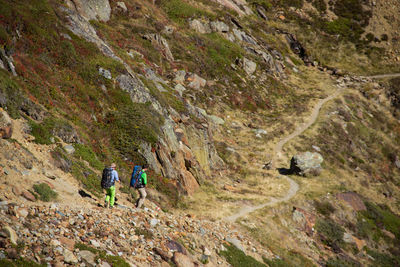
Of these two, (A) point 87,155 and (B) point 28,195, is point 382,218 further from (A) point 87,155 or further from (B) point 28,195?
(B) point 28,195

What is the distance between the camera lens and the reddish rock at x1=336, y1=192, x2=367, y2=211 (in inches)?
1421

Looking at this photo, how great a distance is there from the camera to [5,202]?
11.2 m

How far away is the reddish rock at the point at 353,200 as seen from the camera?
36.1 meters

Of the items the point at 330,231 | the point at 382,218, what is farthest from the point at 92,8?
the point at 382,218

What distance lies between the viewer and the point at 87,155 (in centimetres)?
1998

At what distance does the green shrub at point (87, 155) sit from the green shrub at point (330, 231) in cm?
2132

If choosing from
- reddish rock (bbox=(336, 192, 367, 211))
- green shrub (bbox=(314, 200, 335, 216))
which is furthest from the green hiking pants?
reddish rock (bbox=(336, 192, 367, 211))

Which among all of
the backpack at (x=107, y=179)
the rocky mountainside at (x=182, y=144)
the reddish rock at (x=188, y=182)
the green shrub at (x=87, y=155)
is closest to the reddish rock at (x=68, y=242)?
the rocky mountainside at (x=182, y=144)

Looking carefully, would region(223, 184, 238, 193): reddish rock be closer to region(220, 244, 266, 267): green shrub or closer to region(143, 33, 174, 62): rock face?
region(220, 244, 266, 267): green shrub

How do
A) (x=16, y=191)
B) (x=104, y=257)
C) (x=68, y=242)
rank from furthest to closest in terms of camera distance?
(x=16, y=191), (x=104, y=257), (x=68, y=242)

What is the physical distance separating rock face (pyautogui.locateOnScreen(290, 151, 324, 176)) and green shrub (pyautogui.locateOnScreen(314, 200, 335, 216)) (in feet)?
19.8

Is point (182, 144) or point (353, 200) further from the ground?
point (353, 200)

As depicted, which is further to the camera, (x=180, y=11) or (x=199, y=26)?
(x=199, y=26)

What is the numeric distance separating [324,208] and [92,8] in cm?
3749
